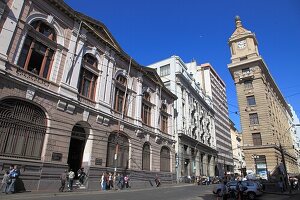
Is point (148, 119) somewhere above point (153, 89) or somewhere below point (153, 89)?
below

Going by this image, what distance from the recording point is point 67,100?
1925cm

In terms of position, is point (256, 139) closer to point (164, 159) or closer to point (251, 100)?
point (251, 100)

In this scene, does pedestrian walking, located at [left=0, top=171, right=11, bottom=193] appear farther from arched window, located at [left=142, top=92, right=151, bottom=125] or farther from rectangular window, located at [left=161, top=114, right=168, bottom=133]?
rectangular window, located at [left=161, top=114, right=168, bottom=133]

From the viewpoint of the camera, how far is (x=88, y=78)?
23.1 metres

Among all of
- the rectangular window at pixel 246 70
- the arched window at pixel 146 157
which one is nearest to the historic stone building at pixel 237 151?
the rectangular window at pixel 246 70

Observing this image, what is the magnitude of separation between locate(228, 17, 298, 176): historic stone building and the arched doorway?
2732cm

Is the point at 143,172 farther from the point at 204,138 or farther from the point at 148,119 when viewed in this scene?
the point at 204,138

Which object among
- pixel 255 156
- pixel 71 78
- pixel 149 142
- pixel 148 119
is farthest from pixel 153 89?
pixel 255 156

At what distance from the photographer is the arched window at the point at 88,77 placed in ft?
72.9

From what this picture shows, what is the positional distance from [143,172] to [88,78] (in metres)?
12.6

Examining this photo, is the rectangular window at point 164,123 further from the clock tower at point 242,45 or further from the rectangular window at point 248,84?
the clock tower at point 242,45

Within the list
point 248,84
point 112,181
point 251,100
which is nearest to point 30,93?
point 112,181

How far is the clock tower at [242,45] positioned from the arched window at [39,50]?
37281mm

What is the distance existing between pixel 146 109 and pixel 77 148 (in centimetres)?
1250
